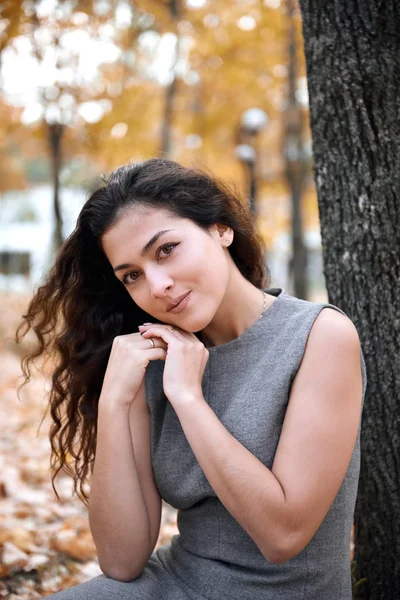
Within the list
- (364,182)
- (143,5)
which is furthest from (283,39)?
(364,182)

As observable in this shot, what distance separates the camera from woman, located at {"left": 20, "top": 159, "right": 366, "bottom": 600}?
66.6 inches

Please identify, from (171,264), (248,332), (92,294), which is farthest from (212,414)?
(92,294)

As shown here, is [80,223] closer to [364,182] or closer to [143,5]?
[364,182]

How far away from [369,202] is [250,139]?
1098 centimetres

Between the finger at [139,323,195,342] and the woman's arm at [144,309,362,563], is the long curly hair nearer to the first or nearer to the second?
the finger at [139,323,195,342]

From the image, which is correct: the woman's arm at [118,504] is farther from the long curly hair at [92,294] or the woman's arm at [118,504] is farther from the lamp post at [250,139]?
the lamp post at [250,139]

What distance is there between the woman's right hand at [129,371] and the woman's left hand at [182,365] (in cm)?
5

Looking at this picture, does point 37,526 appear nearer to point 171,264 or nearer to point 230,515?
point 230,515

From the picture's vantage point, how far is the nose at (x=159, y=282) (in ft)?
6.21

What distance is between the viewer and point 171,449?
6.74ft

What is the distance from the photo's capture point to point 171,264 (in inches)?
75.0

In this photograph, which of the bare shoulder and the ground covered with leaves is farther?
the ground covered with leaves

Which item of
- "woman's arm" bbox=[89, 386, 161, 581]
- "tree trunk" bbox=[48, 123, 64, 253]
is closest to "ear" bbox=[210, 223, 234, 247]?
"woman's arm" bbox=[89, 386, 161, 581]

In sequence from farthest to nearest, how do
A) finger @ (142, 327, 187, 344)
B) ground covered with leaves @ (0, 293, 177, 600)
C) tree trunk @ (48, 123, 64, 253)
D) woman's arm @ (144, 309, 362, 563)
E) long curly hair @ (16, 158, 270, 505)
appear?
tree trunk @ (48, 123, 64, 253) < ground covered with leaves @ (0, 293, 177, 600) < long curly hair @ (16, 158, 270, 505) < finger @ (142, 327, 187, 344) < woman's arm @ (144, 309, 362, 563)
